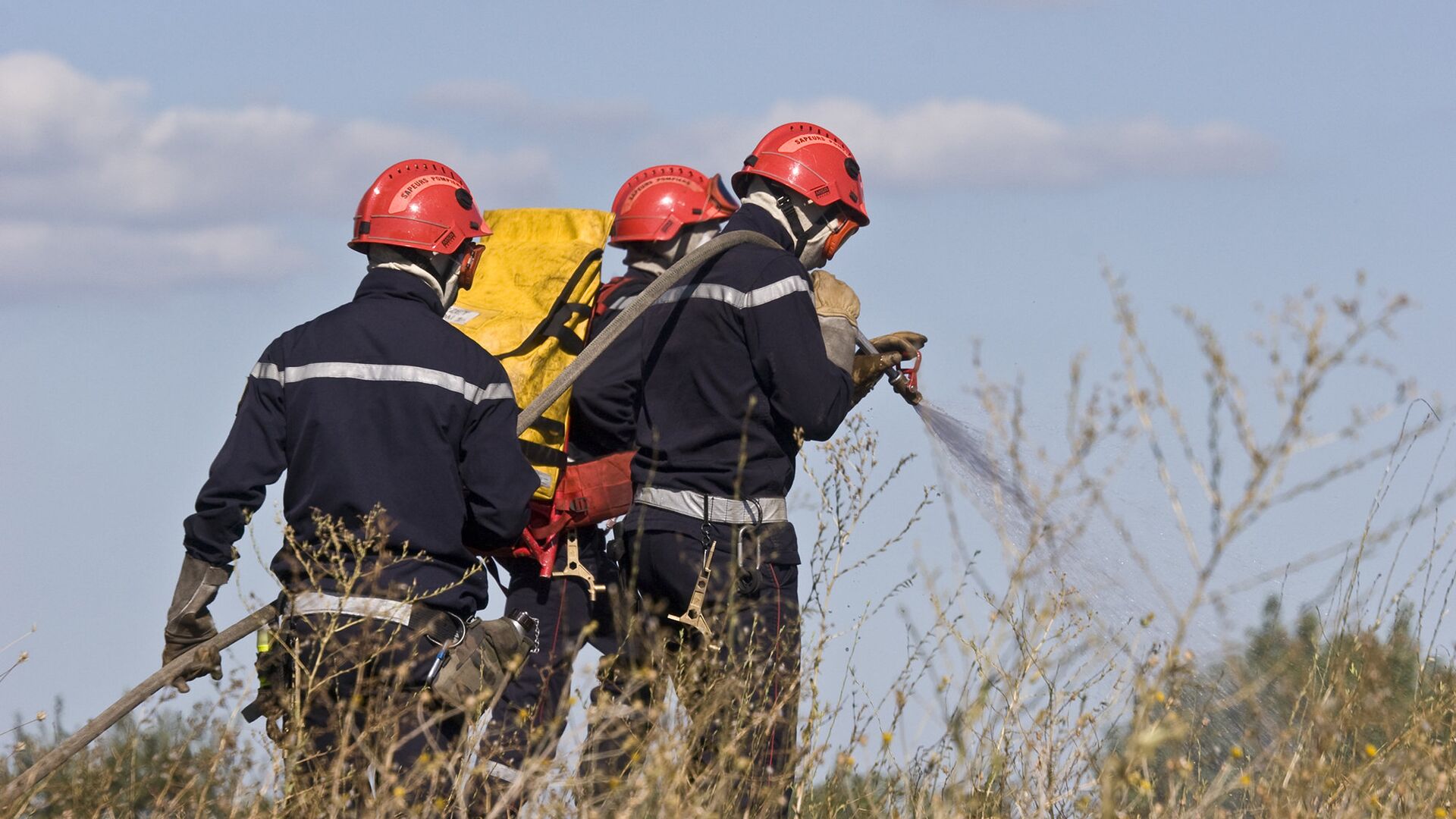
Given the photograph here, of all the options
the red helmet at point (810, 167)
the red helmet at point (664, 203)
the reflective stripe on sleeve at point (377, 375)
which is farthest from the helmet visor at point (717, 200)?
the reflective stripe on sleeve at point (377, 375)

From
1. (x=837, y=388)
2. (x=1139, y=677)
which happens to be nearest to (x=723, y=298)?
(x=837, y=388)

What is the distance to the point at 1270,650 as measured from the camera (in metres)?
5.00

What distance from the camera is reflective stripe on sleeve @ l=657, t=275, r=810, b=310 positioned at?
475 cm

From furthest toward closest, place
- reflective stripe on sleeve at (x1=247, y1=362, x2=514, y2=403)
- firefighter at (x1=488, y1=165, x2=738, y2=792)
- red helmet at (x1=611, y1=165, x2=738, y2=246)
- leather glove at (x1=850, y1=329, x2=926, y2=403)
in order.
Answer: red helmet at (x1=611, y1=165, x2=738, y2=246) → firefighter at (x1=488, y1=165, x2=738, y2=792) → leather glove at (x1=850, y1=329, x2=926, y2=403) → reflective stripe on sleeve at (x1=247, y1=362, x2=514, y2=403)

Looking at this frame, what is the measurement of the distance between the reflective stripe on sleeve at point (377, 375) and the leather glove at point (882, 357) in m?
1.41

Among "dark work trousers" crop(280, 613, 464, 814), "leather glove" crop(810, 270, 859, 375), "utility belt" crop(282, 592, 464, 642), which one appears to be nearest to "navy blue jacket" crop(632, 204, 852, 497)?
"leather glove" crop(810, 270, 859, 375)

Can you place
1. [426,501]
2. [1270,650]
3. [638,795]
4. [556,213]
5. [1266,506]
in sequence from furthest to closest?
1. [556,213]
2. [1270,650]
3. [426,501]
4. [638,795]
5. [1266,506]

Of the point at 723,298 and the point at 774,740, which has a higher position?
the point at 723,298

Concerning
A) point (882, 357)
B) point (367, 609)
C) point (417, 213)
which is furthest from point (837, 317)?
point (367, 609)

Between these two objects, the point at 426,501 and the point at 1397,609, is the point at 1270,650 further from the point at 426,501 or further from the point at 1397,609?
the point at 426,501

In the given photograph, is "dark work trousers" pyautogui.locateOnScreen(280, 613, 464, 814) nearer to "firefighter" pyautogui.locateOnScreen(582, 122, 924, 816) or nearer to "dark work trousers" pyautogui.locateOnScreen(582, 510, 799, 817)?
"dark work trousers" pyautogui.locateOnScreen(582, 510, 799, 817)

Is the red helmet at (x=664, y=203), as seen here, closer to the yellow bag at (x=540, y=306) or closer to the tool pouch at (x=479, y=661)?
the yellow bag at (x=540, y=306)

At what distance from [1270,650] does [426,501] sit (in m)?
2.65

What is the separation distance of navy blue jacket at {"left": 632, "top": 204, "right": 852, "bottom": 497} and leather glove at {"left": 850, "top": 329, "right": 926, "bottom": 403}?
1.36 ft
